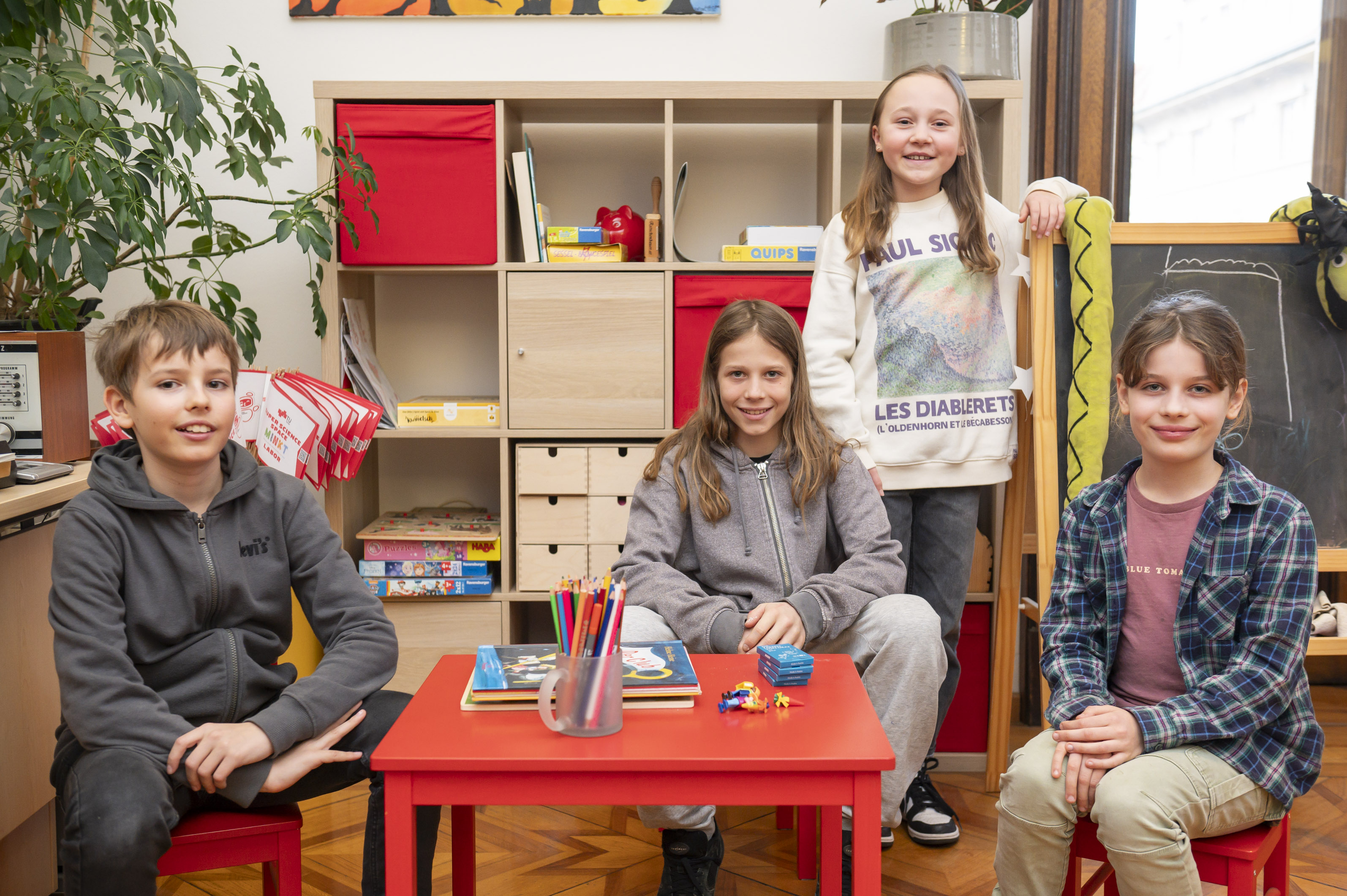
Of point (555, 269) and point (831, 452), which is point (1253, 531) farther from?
point (555, 269)

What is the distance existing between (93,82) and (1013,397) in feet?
5.77

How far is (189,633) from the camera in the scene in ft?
4.25

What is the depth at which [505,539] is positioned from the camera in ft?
7.57

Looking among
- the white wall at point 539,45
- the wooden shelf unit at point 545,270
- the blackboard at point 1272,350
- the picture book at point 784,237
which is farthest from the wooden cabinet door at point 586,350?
the blackboard at point 1272,350

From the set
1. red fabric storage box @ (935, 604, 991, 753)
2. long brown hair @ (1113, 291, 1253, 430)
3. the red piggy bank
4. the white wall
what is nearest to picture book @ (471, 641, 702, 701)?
long brown hair @ (1113, 291, 1253, 430)

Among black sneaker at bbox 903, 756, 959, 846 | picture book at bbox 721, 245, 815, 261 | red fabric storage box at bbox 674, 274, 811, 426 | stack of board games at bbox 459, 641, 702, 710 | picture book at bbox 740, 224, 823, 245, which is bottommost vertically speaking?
black sneaker at bbox 903, 756, 959, 846

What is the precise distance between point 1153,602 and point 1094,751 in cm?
23

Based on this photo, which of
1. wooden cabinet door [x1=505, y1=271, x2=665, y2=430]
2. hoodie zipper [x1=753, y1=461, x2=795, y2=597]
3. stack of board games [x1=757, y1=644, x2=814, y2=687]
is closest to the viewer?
stack of board games [x1=757, y1=644, x2=814, y2=687]

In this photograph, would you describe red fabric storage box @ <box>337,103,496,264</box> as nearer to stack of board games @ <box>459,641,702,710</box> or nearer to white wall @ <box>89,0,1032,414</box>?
white wall @ <box>89,0,1032,414</box>

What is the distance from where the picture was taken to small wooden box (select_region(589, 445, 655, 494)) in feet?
7.51

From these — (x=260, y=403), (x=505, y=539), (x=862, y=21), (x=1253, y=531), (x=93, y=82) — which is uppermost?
(x=862, y=21)

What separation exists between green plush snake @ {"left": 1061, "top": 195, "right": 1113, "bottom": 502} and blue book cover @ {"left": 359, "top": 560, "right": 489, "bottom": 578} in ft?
4.21

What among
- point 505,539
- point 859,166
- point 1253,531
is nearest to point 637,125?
Answer: point 859,166

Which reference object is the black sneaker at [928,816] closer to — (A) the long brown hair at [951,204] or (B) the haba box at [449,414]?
(A) the long brown hair at [951,204]
